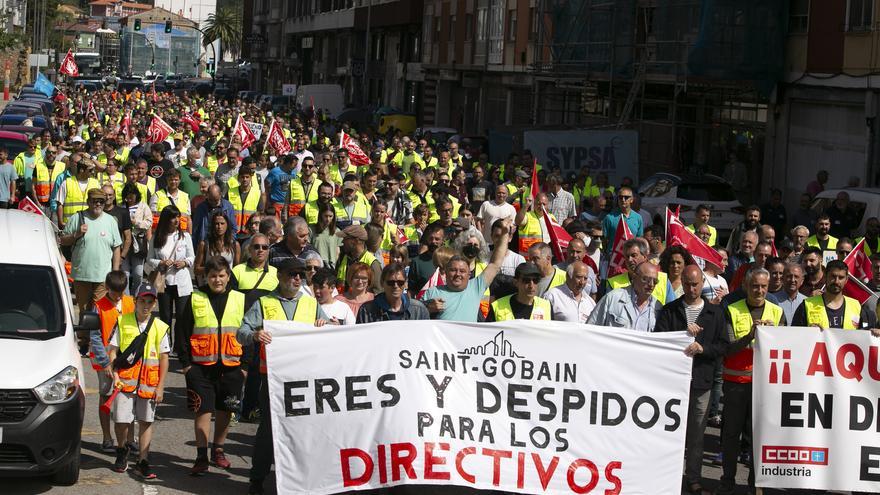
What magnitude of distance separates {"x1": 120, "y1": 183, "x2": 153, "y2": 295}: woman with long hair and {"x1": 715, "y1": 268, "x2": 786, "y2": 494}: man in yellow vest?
22.9ft

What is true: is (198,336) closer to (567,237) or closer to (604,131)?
(567,237)

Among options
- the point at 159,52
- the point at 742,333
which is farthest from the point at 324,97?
the point at 159,52

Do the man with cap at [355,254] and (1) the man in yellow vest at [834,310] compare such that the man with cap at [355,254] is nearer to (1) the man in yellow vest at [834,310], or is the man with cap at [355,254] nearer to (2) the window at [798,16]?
(1) the man in yellow vest at [834,310]

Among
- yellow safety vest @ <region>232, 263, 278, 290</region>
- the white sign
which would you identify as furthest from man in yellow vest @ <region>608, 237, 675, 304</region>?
the white sign

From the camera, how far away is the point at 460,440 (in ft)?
28.4

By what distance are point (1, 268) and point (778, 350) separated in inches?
202

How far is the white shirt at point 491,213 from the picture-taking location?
16.2m

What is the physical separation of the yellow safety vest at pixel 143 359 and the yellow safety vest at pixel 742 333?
383 cm

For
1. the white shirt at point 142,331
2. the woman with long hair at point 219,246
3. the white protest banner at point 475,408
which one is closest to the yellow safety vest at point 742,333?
the white protest banner at point 475,408

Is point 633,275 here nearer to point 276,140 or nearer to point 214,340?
point 214,340

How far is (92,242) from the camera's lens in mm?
14047

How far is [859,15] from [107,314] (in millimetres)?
21145

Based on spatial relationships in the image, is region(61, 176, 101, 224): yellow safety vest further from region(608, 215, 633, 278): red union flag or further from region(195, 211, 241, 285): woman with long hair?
region(608, 215, 633, 278): red union flag

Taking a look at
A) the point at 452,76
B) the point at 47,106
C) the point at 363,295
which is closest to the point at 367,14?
the point at 452,76
